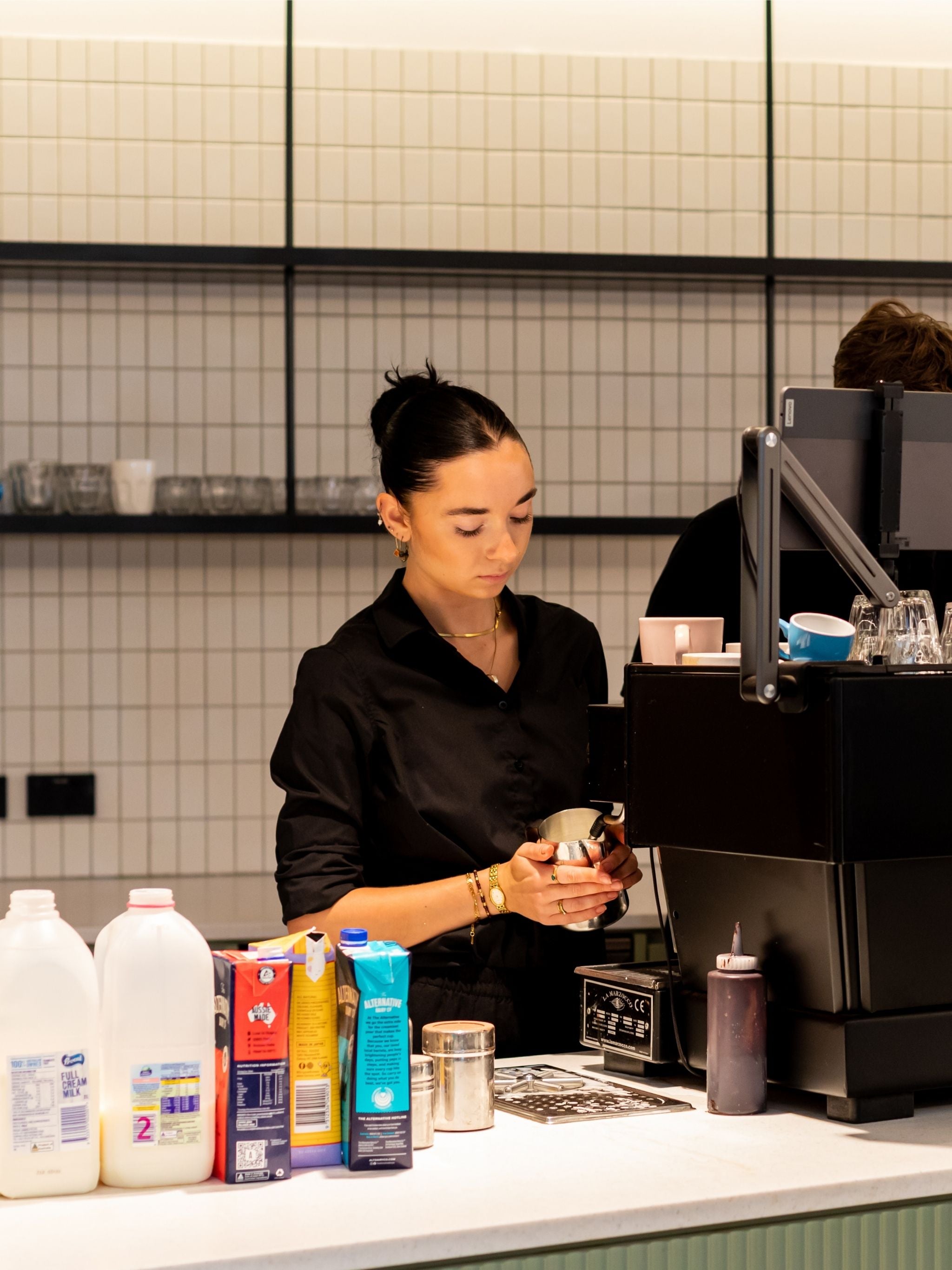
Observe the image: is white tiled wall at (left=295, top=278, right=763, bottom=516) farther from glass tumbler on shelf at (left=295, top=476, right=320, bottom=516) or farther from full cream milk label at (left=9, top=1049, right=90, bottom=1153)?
full cream milk label at (left=9, top=1049, right=90, bottom=1153)

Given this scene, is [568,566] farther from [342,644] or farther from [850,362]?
[342,644]

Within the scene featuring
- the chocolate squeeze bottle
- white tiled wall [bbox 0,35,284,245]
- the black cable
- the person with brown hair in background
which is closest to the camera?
the chocolate squeeze bottle

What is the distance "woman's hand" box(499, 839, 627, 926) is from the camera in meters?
1.61

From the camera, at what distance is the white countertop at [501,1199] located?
1.11m

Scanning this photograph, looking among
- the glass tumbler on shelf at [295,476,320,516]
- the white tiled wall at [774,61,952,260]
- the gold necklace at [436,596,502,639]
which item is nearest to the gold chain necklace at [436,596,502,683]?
the gold necklace at [436,596,502,639]

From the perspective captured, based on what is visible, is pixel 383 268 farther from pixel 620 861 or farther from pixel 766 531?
pixel 766 531

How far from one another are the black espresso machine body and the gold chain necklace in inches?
14.2

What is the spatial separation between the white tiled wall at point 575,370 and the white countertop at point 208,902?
956 mm

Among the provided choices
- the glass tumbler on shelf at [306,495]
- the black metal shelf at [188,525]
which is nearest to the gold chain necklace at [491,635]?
the black metal shelf at [188,525]

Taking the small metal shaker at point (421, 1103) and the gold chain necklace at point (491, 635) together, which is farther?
the gold chain necklace at point (491, 635)

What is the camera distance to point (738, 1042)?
1.45 metres

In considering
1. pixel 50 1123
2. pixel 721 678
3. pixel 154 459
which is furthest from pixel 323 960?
pixel 154 459

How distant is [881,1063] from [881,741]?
312 millimetres

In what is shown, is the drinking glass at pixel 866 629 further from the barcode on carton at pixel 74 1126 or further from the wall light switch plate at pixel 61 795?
the wall light switch plate at pixel 61 795
